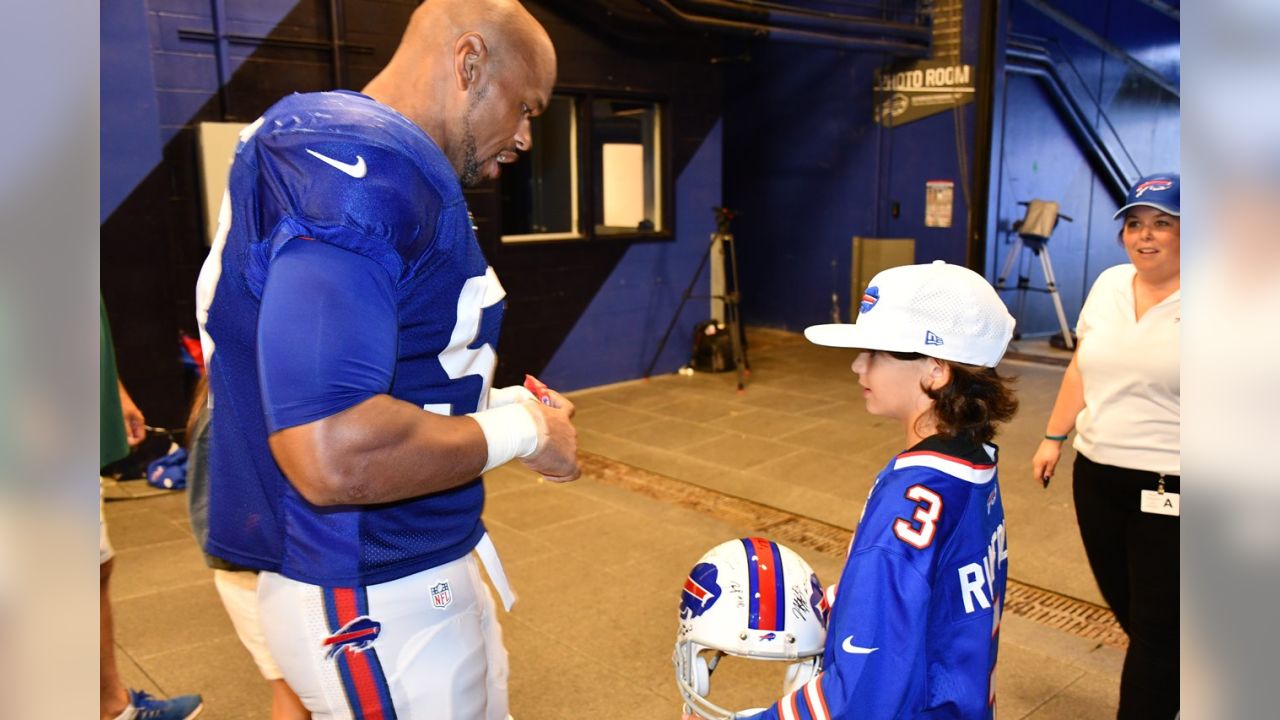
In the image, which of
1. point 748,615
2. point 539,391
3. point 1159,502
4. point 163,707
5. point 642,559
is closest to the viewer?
point 748,615

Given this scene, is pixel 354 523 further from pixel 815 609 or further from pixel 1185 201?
pixel 1185 201

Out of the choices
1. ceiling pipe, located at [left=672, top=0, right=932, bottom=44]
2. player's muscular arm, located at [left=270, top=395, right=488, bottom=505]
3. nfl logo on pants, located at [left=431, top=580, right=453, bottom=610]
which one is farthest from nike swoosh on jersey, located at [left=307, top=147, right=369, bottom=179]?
ceiling pipe, located at [left=672, top=0, right=932, bottom=44]

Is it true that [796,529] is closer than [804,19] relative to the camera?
Yes

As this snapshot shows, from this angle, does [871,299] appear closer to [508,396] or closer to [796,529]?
[508,396]

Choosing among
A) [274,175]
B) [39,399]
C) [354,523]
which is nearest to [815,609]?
[354,523]

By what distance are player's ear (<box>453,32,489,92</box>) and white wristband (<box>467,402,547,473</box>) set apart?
56cm

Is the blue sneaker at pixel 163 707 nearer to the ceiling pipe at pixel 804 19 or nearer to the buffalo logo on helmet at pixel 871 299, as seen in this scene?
the buffalo logo on helmet at pixel 871 299

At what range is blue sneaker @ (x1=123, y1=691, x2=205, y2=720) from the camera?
9.78ft

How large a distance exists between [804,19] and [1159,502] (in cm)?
753

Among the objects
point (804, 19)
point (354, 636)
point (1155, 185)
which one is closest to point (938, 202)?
point (804, 19)

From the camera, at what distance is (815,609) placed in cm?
171

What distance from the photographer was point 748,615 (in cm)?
167

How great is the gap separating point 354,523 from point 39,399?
103 cm

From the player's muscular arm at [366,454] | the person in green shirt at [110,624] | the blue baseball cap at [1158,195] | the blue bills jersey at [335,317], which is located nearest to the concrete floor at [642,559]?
the person in green shirt at [110,624]
